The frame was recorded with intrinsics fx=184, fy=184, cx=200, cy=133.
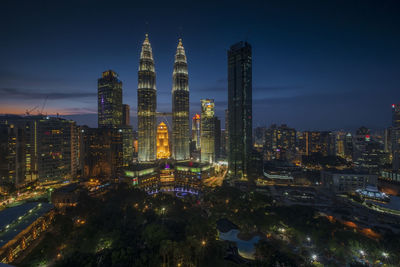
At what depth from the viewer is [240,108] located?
292 feet

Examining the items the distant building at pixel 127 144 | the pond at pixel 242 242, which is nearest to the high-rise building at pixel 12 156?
the distant building at pixel 127 144

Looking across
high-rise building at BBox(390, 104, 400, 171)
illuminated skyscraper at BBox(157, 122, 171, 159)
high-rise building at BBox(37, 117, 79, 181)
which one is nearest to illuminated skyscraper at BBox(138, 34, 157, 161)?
illuminated skyscraper at BBox(157, 122, 171, 159)

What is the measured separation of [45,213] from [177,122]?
8608cm

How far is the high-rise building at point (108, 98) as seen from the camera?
11044 cm

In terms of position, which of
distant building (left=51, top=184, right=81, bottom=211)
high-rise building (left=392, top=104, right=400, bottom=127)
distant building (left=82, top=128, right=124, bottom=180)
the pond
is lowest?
the pond

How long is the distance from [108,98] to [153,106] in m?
26.6

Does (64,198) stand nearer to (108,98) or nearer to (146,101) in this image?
(146,101)

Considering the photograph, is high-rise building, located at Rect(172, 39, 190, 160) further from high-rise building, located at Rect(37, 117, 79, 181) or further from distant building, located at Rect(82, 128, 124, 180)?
high-rise building, located at Rect(37, 117, 79, 181)

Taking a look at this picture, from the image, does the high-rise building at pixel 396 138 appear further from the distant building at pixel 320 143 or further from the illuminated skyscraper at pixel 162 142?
the illuminated skyscraper at pixel 162 142

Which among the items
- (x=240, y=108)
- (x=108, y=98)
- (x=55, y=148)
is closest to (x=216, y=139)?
(x=240, y=108)

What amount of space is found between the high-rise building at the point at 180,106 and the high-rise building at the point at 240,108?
36463 millimetres

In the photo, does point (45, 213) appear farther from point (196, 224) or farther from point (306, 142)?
point (306, 142)

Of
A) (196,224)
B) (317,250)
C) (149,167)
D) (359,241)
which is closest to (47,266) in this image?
(196,224)

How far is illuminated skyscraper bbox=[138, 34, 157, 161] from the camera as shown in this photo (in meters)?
112
